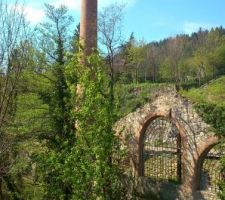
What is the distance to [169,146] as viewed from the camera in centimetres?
1634

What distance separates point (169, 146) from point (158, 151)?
515mm

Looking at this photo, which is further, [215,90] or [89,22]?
[215,90]

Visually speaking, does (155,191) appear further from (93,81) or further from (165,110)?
(93,81)

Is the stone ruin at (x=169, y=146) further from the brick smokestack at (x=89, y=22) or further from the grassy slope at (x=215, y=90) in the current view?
A: the grassy slope at (x=215, y=90)

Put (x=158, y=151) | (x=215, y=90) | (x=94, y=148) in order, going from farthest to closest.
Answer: (x=215, y=90) < (x=158, y=151) < (x=94, y=148)

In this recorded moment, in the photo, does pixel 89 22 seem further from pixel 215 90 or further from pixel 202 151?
pixel 215 90

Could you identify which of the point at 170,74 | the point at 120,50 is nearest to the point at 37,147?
the point at 120,50

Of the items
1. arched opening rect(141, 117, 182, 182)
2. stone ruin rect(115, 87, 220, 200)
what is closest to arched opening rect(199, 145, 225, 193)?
stone ruin rect(115, 87, 220, 200)

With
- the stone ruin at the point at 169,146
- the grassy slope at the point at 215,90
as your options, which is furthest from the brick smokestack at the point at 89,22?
the grassy slope at the point at 215,90

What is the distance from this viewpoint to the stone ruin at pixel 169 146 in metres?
14.0

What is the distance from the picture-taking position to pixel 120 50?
80.3ft

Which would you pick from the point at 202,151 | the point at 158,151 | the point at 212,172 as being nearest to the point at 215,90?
the point at 158,151

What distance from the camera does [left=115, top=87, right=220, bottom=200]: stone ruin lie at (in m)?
14.0

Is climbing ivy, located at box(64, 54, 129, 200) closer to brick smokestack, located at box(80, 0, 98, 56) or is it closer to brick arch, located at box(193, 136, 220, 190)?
brick arch, located at box(193, 136, 220, 190)
